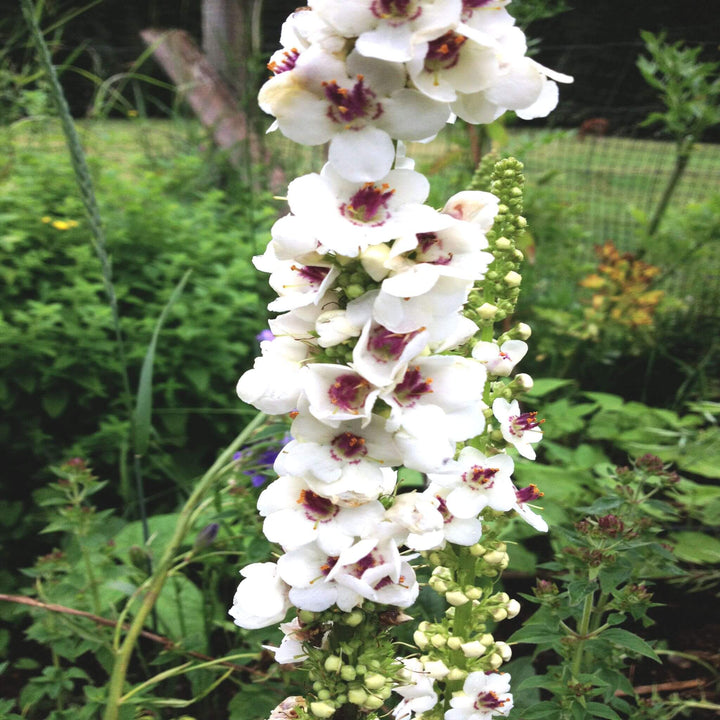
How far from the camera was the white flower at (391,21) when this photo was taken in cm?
70

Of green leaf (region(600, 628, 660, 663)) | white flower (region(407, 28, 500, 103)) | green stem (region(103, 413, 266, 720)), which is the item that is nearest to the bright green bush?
green stem (region(103, 413, 266, 720))

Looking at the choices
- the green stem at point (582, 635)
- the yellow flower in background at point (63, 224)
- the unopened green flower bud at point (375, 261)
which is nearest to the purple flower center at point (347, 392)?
the unopened green flower bud at point (375, 261)

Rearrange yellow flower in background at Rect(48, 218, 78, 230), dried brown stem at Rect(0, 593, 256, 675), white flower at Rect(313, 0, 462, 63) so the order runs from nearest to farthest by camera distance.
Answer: white flower at Rect(313, 0, 462, 63), dried brown stem at Rect(0, 593, 256, 675), yellow flower in background at Rect(48, 218, 78, 230)

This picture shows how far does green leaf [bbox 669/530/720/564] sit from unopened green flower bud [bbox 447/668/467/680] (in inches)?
47.2

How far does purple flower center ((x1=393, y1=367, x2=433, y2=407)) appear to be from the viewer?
2.61 ft

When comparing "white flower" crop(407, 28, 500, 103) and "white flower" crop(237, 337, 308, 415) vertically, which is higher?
"white flower" crop(407, 28, 500, 103)

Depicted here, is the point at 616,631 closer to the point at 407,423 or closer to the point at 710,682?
the point at 407,423

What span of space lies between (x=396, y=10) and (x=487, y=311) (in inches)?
17.3

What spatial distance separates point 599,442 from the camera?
9.50 ft

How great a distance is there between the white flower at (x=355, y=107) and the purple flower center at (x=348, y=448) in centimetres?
28

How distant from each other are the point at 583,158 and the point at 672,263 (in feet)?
5.99

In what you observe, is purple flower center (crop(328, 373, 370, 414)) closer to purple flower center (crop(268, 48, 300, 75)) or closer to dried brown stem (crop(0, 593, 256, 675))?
purple flower center (crop(268, 48, 300, 75))

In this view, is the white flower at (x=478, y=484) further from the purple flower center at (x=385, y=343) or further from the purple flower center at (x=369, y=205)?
the purple flower center at (x=369, y=205)

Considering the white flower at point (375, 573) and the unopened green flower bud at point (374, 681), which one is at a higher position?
the white flower at point (375, 573)
